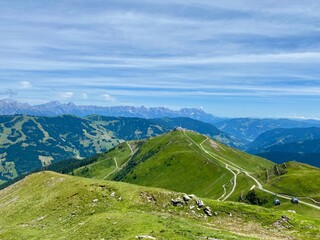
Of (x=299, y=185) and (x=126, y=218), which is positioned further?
(x=299, y=185)

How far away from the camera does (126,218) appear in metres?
58.3

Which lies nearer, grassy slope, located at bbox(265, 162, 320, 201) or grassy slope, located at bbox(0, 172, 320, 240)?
grassy slope, located at bbox(0, 172, 320, 240)

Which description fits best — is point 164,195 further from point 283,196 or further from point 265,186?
point 265,186

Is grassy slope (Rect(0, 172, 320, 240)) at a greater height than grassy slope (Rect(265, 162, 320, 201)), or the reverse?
grassy slope (Rect(0, 172, 320, 240))

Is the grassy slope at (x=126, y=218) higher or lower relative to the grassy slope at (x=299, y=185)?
higher

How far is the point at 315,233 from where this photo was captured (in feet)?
195

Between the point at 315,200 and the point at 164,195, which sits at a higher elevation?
the point at 164,195

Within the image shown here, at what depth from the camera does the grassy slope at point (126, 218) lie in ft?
176

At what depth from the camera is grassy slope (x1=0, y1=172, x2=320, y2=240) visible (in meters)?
53.8

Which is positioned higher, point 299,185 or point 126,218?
point 126,218

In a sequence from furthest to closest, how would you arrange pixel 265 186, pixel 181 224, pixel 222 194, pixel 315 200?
pixel 222 194 < pixel 265 186 < pixel 315 200 < pixel 181 224

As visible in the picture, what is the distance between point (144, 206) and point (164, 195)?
5.59 m

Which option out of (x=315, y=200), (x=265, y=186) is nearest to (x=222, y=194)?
(x=265, y=186)

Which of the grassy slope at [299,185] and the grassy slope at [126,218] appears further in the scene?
the grassy slope at [299,185]
